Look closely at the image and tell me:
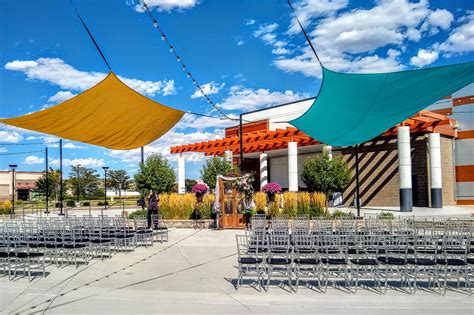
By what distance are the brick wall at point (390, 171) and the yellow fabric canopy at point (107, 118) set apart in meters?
20.0

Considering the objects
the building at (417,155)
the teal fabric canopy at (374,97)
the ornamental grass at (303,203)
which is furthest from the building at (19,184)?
the teal fabric canopy at (374,97)

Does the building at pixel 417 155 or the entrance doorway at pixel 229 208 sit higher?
the building at pixel 417 155

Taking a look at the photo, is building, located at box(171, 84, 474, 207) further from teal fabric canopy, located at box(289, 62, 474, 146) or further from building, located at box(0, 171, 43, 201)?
building, located at box(0, 171, 43, 201)

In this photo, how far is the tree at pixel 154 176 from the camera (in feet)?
80.7

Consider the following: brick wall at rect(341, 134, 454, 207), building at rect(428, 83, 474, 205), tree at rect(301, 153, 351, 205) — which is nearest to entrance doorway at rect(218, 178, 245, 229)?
tree at rect(301, 153, 351, 205)

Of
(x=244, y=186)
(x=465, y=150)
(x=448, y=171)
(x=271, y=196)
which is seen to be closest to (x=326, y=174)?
(x=271, y=196)

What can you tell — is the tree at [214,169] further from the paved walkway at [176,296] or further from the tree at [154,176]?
the paved walkway at [176,296]

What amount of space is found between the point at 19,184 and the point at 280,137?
5838 centimetres

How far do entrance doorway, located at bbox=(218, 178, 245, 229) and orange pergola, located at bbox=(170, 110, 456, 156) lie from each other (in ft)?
42.9

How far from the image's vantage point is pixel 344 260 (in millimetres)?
7098

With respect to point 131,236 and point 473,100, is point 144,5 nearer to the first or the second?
point 131,236

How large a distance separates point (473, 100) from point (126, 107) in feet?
94.6

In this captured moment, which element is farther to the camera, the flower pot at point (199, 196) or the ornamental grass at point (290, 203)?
the flower pot at point (199, 196)

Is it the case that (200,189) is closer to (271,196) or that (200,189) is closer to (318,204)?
(271,196)
